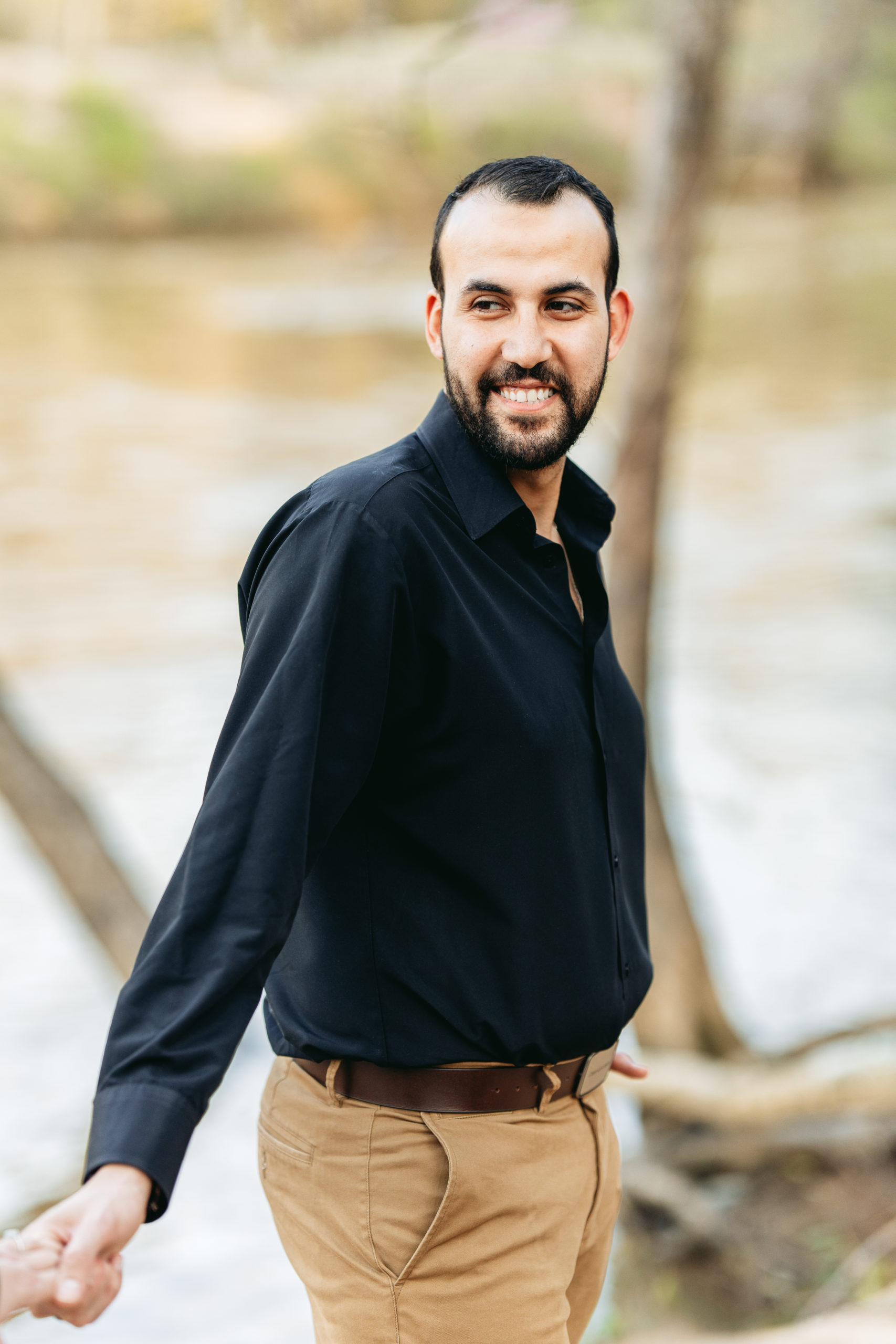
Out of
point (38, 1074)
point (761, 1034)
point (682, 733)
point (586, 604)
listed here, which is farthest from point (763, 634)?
point (586, 604)

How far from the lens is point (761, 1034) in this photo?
496 cm

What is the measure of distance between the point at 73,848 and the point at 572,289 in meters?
2.35

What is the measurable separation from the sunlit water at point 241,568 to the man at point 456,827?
2404 mm

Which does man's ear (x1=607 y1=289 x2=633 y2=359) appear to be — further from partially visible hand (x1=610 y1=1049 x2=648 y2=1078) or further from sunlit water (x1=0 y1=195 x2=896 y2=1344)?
sunlit water (x1=0 y1=195 x2=896 y2=1344)

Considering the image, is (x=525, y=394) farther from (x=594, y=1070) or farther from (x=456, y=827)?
(x=594, y=1070)

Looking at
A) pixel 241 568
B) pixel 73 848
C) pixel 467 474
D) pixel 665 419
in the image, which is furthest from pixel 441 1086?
pixel 241 568

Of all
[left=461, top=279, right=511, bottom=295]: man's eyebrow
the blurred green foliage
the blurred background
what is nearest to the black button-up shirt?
[left=461, top=279, right=511, bottom=295]: man's eyebrow

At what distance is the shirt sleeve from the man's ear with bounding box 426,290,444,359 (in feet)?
0.79

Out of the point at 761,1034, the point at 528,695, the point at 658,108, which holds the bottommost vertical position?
the point at 761,1034

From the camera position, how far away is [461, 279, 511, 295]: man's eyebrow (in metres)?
1.10

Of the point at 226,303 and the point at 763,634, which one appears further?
the point at 226,303

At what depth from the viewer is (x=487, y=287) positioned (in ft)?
3.61

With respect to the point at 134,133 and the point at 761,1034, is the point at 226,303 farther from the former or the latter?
the point at 761,1034

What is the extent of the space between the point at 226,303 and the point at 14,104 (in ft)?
8.77
